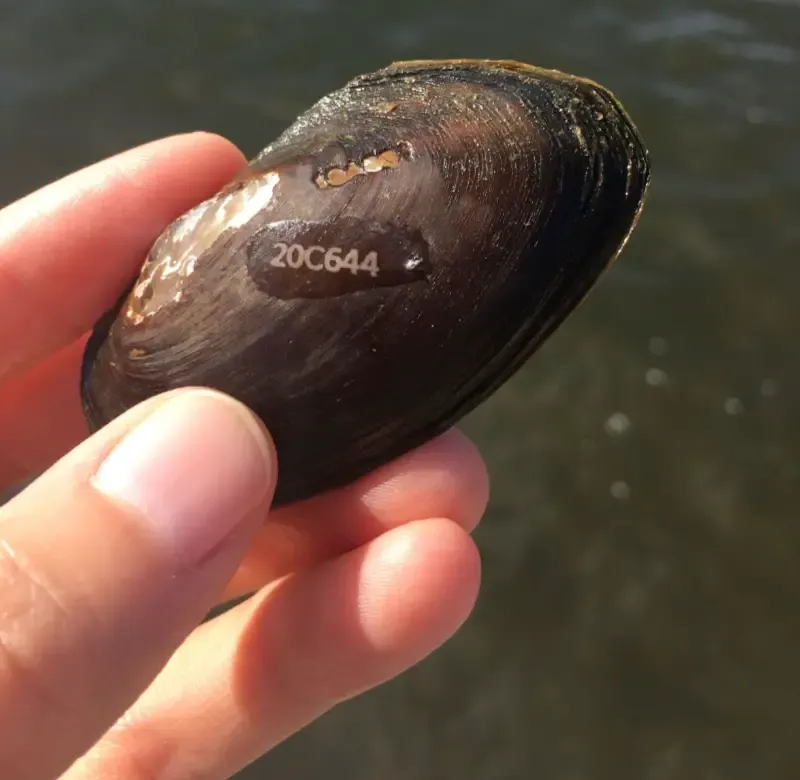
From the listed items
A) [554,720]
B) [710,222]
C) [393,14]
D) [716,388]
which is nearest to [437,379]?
[554,720]

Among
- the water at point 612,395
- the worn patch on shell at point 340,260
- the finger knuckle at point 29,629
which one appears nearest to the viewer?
the finger knuckle at point 29,629

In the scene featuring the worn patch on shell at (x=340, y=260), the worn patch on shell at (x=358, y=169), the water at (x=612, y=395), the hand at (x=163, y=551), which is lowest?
the water at (x=612, y=395)

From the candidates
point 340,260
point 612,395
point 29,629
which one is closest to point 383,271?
point 340,260

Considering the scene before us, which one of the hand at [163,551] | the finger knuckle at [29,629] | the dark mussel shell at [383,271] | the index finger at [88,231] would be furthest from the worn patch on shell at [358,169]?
the finger knuckle at [29,629]

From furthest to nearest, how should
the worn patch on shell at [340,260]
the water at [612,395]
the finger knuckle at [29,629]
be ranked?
the water at [612,395]
the worn patch on shell at [340,260]
the finger knuckle at [29,629]

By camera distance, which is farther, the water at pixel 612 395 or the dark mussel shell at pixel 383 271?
the water at pixel 612 395

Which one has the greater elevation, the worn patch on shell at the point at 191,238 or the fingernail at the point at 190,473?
the worn patch on shell at the point at 191,238

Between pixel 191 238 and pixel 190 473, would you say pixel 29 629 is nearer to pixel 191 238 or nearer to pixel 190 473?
pixel 190 473

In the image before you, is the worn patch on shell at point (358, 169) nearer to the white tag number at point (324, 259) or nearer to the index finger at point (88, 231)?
the white tag number at point (324, 259)

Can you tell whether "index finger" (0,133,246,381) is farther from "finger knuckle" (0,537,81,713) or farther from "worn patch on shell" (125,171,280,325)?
"finger knuckle" (0,537,81,713)
